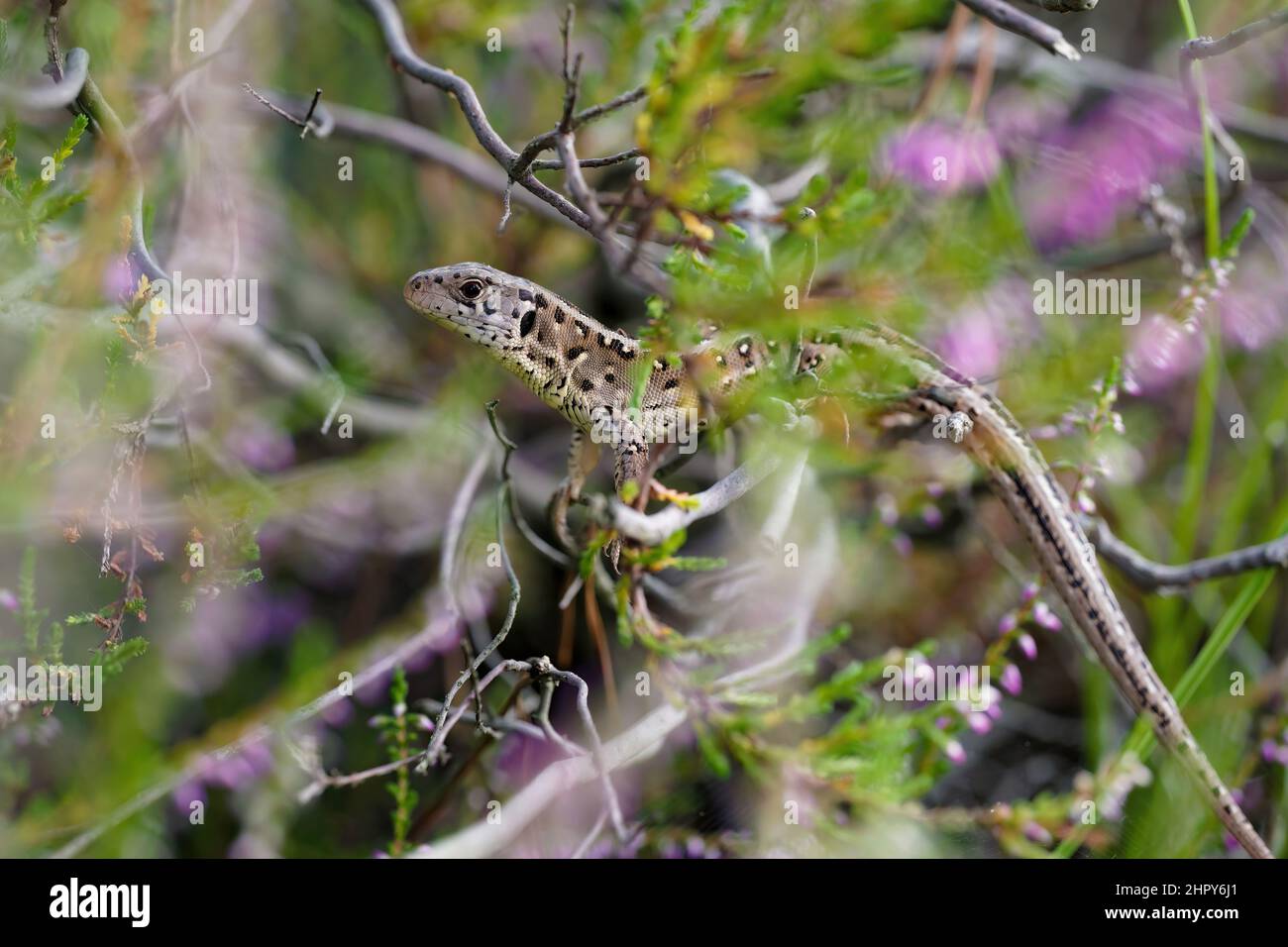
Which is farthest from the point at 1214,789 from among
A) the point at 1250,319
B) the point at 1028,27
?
the point at 1250,319

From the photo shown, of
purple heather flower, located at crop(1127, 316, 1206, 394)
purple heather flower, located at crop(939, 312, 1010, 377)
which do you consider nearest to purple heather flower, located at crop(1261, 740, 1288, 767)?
purple heather flower, located at crop(1127, 316, 1206, 394)

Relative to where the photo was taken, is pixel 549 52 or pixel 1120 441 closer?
pixel 1120 441

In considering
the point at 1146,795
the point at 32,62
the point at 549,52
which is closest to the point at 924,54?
the point at 549,52

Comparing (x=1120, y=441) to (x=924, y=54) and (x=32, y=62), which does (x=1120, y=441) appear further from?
(x=32, y=62)

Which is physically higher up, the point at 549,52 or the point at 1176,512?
the point at 549,52

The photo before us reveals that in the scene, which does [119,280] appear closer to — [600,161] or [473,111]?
[473,111]

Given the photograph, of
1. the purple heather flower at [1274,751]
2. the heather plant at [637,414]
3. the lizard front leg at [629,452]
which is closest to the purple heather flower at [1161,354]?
the heather plant at [637,414]

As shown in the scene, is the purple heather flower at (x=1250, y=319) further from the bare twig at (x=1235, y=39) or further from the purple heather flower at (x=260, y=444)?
the purple heather flower at (x=260, y=444)

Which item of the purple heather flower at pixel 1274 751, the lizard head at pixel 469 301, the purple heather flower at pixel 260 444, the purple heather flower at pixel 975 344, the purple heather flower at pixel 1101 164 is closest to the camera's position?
the lizard head at pixel 469 301
